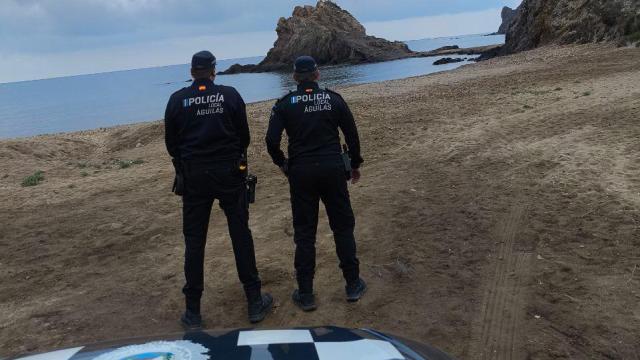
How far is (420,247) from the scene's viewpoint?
18.8 feet

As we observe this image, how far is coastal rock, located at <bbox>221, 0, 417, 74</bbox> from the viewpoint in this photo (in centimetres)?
9356

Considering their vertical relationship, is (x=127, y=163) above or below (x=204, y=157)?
below

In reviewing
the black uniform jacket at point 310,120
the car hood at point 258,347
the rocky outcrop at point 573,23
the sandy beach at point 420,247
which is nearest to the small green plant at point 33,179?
the sandy beach at point 420,247

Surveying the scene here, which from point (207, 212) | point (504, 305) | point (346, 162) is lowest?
point (504, 305)

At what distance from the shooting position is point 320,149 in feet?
14.7

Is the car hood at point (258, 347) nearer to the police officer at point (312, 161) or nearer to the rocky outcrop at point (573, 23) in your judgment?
the police officer at point (312, 161)

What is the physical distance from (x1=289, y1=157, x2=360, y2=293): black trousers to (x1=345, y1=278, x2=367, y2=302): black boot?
0.33 ft

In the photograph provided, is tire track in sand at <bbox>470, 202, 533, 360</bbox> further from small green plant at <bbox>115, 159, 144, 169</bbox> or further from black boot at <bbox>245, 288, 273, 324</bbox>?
small green plant at <bbox>115, 159, 144, 169</bbox>

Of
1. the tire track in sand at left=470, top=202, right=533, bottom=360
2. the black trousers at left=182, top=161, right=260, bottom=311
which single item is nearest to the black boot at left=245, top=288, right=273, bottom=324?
the black trousers at left=182, top=161, right=260, bottom=311

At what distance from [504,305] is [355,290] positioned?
4.27ft

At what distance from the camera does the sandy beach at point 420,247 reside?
4348mm

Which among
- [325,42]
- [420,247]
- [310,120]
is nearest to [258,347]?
[310,120]

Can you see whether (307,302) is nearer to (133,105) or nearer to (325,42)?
(133,105)

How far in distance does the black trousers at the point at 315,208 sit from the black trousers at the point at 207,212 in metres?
0.45
